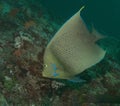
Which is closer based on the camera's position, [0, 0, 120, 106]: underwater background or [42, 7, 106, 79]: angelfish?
Answer: [42, 7, 106, 79]: angelfish

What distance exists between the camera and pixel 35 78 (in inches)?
150

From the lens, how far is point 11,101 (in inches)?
134

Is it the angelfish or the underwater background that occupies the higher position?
the angelfish

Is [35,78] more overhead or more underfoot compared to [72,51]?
more underfoot

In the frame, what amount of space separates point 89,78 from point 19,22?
198 cm

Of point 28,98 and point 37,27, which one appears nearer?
point 28,98

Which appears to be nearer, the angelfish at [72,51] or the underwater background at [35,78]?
the angelfish at [72,51]

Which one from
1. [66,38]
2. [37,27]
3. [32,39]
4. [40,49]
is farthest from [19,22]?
[66,38]

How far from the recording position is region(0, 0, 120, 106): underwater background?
3.63 metres

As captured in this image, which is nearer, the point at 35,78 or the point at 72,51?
the point at 72,51

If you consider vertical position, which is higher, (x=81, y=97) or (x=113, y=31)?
(x=81, y=97)

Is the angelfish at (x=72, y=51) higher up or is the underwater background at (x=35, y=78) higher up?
the angelfish at (x=72, y=51)

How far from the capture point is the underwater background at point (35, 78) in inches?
143

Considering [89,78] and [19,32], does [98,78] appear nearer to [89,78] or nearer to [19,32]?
[89,78]
